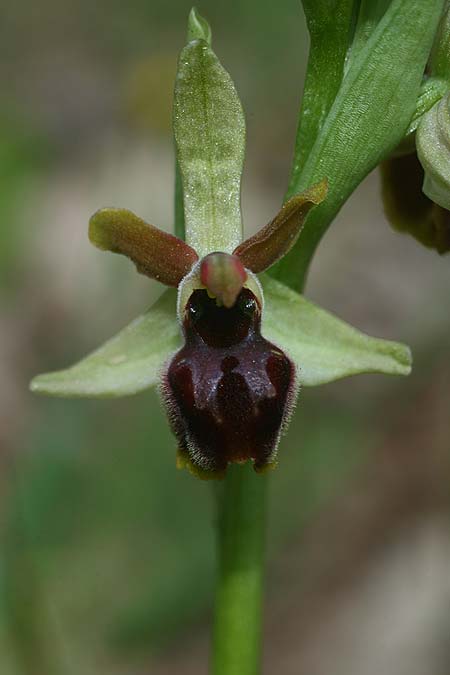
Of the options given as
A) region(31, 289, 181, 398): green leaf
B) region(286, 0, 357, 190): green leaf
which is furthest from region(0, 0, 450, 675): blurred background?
region(286, 0, 357, 190): green leaf

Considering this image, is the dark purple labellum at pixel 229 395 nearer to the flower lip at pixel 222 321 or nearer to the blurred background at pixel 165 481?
the flower lip at pixel 222 321

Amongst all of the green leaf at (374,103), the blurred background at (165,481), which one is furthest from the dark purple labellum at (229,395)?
the blurred background at (165,481)

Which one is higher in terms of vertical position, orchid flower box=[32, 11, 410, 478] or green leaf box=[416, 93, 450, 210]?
green leaf box=[416, 93, 450, 210]

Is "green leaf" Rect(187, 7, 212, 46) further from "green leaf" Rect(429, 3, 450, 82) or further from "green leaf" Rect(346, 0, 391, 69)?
"green leaf" Rect(429, 3, 450, 82)

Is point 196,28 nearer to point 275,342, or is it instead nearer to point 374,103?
point 374,103

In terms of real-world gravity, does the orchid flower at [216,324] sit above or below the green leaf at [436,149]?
below
